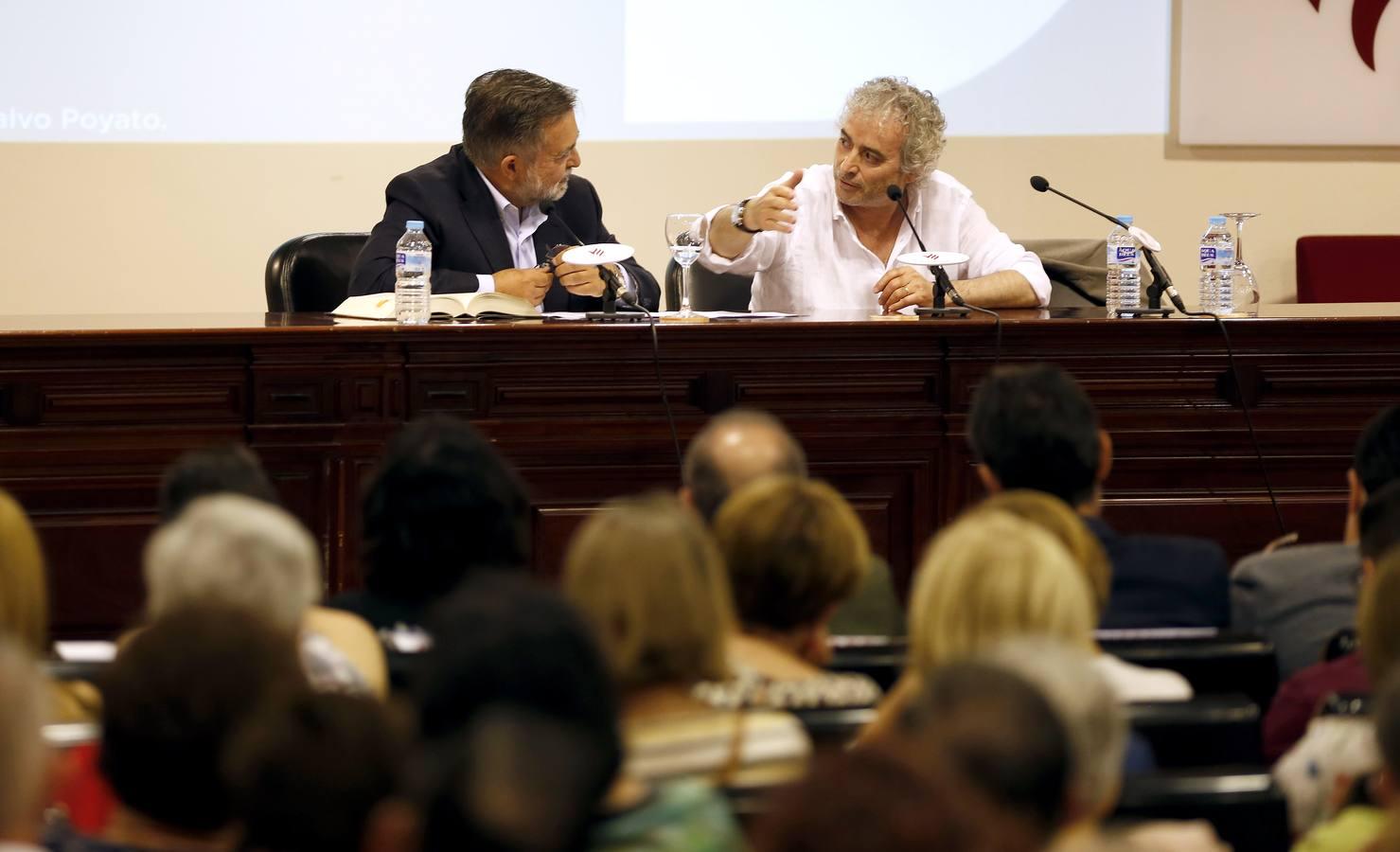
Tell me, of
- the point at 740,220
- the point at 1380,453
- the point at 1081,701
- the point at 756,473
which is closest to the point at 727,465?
the point at 756,473

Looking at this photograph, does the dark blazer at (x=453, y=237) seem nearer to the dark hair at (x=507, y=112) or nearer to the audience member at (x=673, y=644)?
the dark hair at (x=507, y=112)

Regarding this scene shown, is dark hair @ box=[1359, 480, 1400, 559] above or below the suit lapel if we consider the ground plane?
below

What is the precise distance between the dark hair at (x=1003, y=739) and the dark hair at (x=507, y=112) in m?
3.04

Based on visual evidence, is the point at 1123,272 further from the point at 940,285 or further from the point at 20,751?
the point at 20,751

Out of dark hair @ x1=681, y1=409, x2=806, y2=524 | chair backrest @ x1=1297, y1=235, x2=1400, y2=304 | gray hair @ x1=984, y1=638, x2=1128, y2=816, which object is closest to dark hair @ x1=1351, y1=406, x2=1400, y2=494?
dark hair @ x1=681, y1=409, x2=806, y2=524

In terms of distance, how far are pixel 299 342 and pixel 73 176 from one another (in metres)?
2.66

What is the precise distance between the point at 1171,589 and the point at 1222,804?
694mm

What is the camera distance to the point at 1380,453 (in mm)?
2541

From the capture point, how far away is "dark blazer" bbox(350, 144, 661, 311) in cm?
401

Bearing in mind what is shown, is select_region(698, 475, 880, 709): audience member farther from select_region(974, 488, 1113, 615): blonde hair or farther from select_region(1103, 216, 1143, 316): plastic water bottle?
select_region(1103, 216, 1143, 316): plastic water bottle

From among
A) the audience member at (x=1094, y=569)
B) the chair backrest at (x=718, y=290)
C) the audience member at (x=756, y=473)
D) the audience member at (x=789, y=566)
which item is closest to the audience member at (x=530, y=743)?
the audience member at (x=789, y=566)

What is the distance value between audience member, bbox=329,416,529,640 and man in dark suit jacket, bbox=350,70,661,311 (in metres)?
1.92

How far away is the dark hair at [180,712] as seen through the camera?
4.28 ft

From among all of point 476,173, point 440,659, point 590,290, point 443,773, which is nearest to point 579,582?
point 440,659
